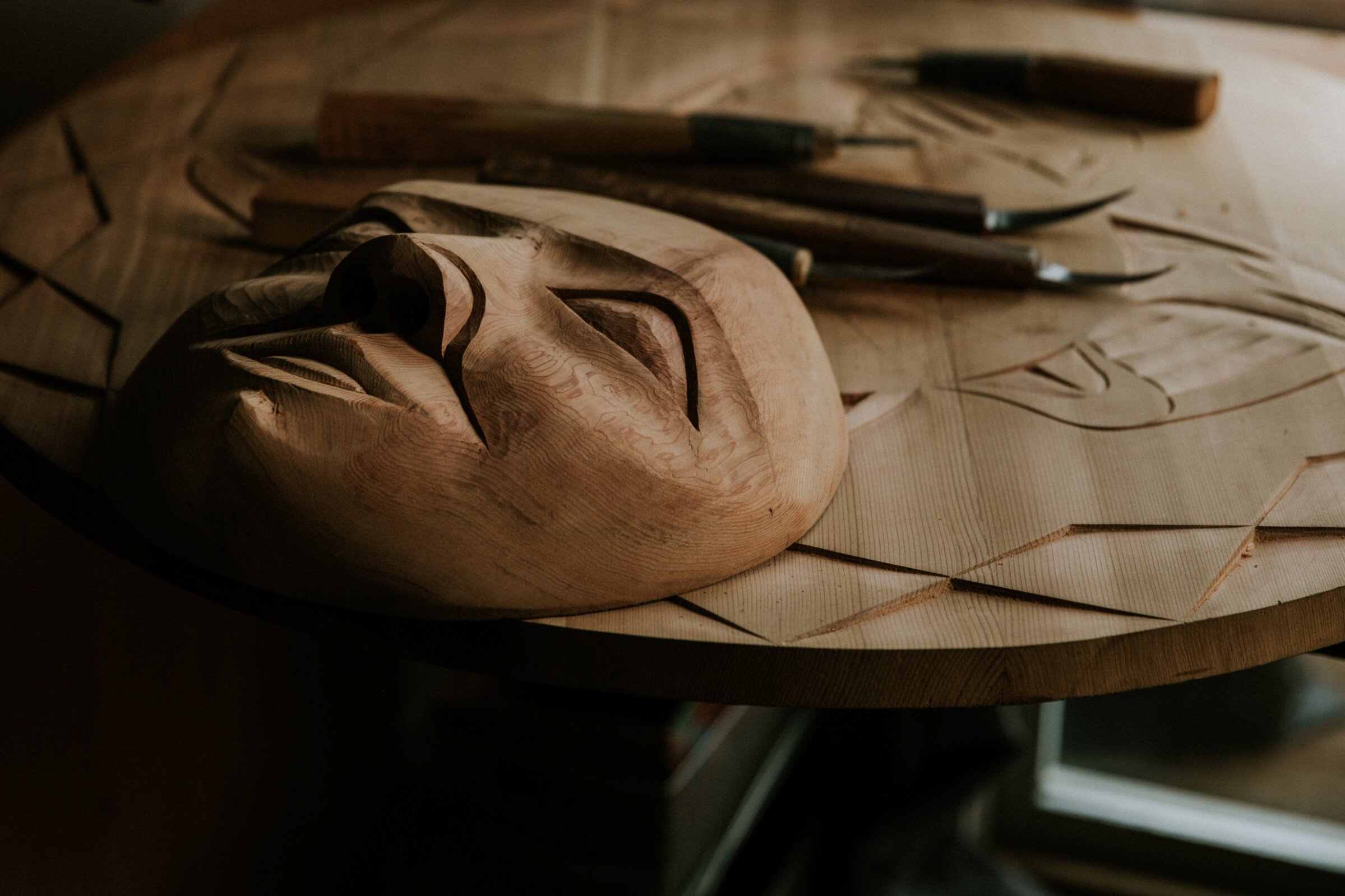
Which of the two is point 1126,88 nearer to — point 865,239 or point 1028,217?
point 1028,217

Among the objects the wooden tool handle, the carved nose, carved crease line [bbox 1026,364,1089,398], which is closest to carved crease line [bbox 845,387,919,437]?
carved crease line [bbox 1026,364,1089,398]

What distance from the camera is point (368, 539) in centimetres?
75

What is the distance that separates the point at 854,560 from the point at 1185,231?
0.72m

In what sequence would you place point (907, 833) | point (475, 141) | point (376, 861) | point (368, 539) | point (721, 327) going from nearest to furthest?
1. point (368, 539)
2. point (721, 327)
3. point (475, 141)
4. point (376, 861)
5. point (907, 833)

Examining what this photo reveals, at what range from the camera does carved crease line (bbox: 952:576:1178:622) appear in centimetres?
80

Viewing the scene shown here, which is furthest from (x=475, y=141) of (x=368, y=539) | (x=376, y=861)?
(x=376, y=861)

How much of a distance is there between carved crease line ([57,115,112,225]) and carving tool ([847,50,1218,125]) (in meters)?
1.09

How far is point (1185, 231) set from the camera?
1.29m

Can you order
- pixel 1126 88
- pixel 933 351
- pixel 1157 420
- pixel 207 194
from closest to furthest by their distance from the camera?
pixel 1157 420, pixel 933 351, pixel 207 194, pixel 1126 88

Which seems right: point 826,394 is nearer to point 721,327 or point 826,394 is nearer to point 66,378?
point 721,327

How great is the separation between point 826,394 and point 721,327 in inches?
5.1

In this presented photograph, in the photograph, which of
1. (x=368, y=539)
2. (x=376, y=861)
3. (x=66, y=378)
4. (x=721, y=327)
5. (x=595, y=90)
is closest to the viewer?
(x=368, y=539)

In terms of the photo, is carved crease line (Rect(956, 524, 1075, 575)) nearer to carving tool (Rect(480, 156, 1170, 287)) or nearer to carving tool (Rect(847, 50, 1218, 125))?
carving tool (Rect(480, 156, 1170, 287))

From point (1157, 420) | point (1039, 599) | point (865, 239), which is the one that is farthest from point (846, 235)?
point (1039, 599)
